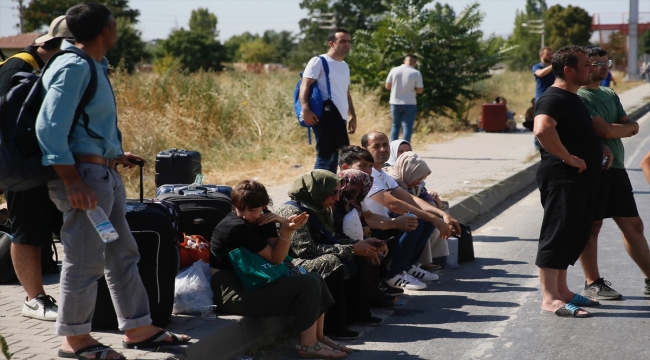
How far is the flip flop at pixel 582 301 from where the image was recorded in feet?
19.1

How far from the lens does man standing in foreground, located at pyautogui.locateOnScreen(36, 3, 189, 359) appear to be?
377 centimetres

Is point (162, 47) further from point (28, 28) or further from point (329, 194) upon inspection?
point (329, 194)

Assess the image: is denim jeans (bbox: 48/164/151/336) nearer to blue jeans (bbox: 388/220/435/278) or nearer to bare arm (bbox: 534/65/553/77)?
blue jeans (bbox: 388/220/435/278)

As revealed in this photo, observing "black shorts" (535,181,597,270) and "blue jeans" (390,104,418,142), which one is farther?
"blue jeans" (390,104,418,142)

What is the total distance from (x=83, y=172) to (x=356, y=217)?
7.58 ft

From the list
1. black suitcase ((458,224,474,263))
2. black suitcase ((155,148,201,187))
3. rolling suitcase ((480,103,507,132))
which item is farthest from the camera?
rolling suitcase ((480,103,507,132))

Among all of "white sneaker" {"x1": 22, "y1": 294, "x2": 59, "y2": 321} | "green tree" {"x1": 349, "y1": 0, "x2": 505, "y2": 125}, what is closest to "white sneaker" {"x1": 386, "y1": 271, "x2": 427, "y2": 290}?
"white sneaker" {"x1": 22, "y1": 294, "x2": 59, "y2": 321}

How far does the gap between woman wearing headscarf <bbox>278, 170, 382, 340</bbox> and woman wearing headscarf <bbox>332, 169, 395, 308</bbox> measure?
0.66 ft

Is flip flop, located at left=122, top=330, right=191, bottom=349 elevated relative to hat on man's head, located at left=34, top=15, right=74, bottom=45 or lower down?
lower down

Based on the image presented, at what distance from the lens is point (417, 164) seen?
274 inches

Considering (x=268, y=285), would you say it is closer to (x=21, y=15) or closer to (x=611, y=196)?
(x=611, y=196)

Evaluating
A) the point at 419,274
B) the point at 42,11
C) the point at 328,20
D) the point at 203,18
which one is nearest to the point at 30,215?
the point at 419,274

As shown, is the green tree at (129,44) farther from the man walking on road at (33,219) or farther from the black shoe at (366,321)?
the black shoe at (366,321)

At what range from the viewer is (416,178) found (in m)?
6.98
